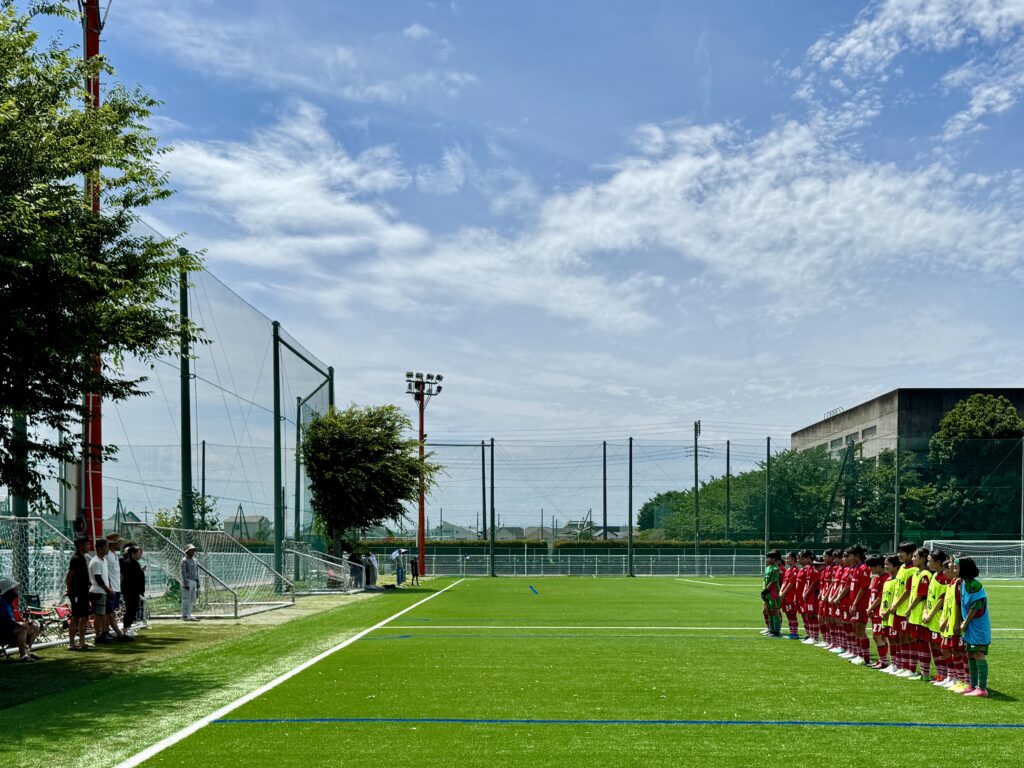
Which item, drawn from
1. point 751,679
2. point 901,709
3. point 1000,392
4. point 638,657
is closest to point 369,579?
point 638,657

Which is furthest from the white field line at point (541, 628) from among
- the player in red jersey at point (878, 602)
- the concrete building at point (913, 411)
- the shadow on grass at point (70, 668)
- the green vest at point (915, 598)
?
the concrete building at point (913, 411)

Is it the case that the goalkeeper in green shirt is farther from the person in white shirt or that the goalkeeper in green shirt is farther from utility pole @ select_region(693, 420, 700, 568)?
utility pole @ select_region(693, 420, 700, 568)

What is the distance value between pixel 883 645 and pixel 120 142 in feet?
41.0

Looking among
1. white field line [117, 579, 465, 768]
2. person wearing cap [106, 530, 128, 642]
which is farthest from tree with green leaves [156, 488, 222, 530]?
white field line [117, 579, 465, 768]

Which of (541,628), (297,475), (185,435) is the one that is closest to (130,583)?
(541,628)

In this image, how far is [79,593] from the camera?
16078 millimetres

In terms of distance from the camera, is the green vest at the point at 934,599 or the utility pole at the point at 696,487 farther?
the utility pole at the point at 696,487

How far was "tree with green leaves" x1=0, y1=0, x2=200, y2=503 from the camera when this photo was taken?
12242 millimetres

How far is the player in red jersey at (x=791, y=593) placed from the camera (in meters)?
18.2

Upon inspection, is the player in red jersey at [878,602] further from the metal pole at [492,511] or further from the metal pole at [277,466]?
the metal pole at [492,511]

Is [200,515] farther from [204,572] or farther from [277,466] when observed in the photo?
[204,572]

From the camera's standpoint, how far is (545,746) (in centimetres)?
860

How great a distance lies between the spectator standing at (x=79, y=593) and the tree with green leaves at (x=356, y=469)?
20955 mm

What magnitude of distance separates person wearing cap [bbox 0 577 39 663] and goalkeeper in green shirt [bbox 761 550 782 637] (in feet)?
39.2
